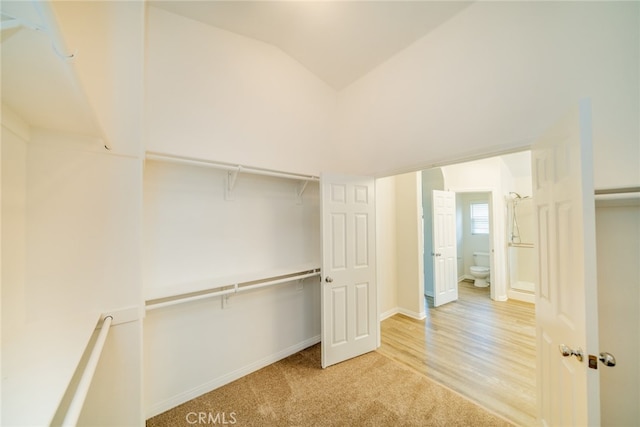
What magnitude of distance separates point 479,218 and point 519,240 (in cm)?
120

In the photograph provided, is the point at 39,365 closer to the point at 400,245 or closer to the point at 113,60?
the point at 113,60

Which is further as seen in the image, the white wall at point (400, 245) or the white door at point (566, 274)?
the white wall at point (400, 245)

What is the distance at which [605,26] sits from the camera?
1.27m

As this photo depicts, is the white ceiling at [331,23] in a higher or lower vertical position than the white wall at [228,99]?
higher

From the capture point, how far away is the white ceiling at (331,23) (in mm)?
1884

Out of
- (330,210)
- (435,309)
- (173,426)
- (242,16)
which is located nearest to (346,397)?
(173,426)

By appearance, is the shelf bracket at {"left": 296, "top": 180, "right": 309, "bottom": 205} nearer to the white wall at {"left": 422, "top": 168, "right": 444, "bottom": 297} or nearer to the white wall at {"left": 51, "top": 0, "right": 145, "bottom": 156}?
the white wall at {"left": 51, "top": 0, "right": 145, "bottom": 156}

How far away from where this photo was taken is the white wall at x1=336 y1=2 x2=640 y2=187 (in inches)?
48.6

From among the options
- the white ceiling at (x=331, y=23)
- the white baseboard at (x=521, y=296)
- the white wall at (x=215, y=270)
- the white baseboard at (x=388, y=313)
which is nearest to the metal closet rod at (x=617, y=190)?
the white ceiling at (x=331, y=23)

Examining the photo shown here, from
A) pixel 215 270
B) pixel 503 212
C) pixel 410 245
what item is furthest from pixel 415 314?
pixel 215 270

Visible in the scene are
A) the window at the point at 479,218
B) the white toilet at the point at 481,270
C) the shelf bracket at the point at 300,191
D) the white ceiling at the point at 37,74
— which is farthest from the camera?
the window at the point at 479,218

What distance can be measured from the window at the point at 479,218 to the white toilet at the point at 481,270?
0.58 metres

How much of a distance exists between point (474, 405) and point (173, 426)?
7.88 feet

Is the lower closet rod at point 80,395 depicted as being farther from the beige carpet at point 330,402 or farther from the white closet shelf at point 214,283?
the beige carpet at point 330,402
